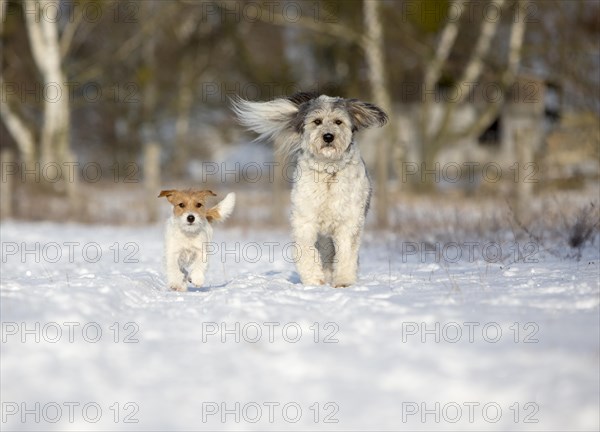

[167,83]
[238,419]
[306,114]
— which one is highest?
[167,83]

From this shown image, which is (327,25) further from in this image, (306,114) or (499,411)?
(499,411)

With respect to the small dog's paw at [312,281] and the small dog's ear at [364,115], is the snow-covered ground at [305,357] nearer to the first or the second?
the small dog's paw at [312,281]

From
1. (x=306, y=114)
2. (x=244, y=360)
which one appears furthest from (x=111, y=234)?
(x=244, y=360)

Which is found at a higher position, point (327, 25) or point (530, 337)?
point (327, 25)

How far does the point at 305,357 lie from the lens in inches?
179

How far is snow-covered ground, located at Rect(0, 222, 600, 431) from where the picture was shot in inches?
162

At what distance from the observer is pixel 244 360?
4535mm

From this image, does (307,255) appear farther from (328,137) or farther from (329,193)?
(328,137)

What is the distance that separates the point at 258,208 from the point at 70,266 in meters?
8.82

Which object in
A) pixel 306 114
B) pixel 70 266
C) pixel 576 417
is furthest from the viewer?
pixel 70 266

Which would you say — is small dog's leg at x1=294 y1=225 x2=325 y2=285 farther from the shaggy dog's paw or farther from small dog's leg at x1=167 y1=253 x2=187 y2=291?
small dog's leg at x1=167 y1=253 x2=187 y2=291

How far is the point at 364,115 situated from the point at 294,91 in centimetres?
1398

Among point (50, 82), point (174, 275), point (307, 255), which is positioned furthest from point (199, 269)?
point (50, 82)

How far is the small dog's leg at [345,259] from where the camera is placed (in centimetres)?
703
